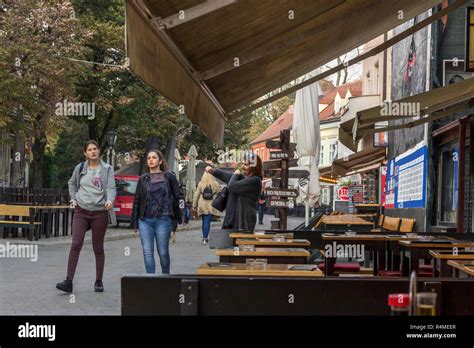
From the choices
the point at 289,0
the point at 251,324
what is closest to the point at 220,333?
the point at 251,324

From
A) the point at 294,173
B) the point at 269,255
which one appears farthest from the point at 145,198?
the point at 294,173

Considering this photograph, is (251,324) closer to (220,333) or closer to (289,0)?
(220,333)

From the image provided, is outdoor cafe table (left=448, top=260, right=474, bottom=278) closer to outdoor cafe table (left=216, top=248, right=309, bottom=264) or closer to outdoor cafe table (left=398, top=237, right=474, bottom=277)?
outdoor cafe table (left=216, top=248, right=309, bottom=264)

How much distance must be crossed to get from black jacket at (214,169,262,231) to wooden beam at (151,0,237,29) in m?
5.71

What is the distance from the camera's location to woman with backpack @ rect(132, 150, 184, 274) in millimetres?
9977

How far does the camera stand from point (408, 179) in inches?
837

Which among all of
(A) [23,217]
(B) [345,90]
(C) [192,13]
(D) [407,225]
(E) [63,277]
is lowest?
(E) [63,277]

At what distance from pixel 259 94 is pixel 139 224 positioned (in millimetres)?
2671

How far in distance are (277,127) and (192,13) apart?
91.6 metres

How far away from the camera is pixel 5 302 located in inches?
368

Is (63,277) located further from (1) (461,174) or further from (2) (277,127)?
(2) (277,127)

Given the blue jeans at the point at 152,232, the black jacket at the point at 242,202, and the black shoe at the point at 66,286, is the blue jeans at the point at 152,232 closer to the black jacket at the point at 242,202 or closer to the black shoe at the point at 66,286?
the black jacket at the point at 242,202

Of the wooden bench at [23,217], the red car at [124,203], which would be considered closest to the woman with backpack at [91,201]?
the wooden bench at [23,217]

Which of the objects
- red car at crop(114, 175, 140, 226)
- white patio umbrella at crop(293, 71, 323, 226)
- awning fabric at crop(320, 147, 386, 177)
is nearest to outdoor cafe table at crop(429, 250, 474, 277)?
white patio umbrella at crop(293, 71, 323, 226)
